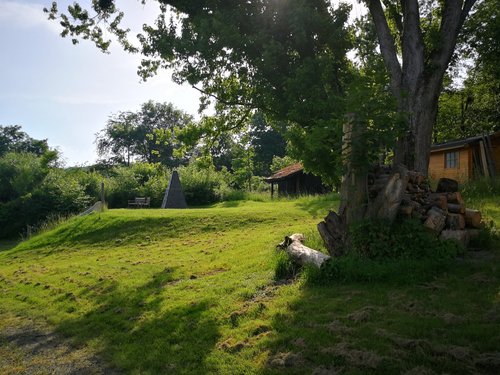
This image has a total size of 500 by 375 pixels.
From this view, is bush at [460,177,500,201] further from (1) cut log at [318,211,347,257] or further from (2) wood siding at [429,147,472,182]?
(1) cut log at [318,211,347,257]

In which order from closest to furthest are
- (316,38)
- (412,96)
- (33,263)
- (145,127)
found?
(412,96), (316,38), (33,263), (145,127)

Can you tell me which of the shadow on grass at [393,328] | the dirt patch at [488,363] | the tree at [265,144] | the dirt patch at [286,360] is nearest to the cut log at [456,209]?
the shadow on grass at [393,328]

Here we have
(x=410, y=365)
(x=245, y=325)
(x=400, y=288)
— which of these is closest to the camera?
(x=410, y=365)

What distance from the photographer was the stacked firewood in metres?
7.42

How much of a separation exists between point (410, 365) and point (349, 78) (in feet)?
29.8

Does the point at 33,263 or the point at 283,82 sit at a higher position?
the point at 283,82

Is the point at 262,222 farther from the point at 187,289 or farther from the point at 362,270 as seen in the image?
the point at 362,270

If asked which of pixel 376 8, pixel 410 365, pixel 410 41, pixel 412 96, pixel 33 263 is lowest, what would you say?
pixel 33 263

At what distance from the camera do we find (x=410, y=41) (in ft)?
32.0

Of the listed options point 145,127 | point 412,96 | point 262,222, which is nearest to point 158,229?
point 262,222

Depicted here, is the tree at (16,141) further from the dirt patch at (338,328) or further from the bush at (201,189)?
the dirt patch at (338,328)

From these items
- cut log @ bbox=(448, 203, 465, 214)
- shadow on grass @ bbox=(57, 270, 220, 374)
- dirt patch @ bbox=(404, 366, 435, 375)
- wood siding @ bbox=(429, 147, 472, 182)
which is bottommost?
shadow on grass @ bbox=(57, 270, 220, 374)

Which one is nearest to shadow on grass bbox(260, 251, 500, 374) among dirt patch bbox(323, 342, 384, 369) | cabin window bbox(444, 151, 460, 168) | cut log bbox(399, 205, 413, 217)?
dirt patch bbox(323, 342, 384, 369)

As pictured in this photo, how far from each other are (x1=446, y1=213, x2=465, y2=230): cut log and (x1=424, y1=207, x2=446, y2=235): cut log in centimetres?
22
